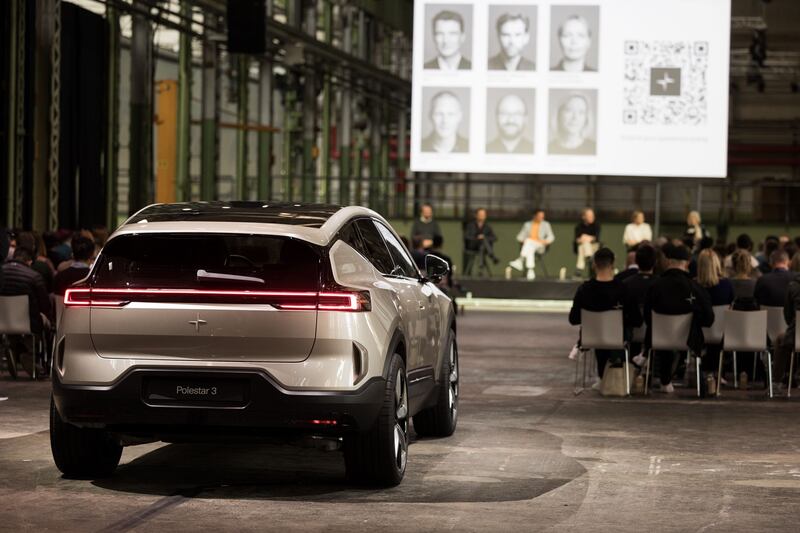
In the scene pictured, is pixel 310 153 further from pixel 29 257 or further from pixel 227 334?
pixel 227 334

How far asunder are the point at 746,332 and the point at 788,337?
0.71 metres

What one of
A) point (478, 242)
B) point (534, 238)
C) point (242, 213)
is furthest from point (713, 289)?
point (534, 238)

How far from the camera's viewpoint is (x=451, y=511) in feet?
25.6

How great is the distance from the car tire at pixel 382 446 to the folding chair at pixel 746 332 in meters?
6.13

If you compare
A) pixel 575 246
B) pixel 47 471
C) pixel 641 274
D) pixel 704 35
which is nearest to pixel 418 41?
pixel 704 35

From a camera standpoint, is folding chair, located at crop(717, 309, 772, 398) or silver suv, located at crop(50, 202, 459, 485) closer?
silver suv, located at crop(50, 202, 459, 485)

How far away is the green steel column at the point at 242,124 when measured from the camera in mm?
34281

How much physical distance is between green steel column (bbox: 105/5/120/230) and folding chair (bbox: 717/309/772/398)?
16090 millimetres

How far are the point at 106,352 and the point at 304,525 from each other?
144cm

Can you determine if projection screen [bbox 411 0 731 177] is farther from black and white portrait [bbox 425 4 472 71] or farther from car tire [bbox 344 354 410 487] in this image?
car tire [bbox 344 354 410 487]

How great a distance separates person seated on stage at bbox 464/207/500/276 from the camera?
105ft

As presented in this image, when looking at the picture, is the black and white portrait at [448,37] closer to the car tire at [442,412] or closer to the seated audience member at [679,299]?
the seated audience member at [679,299]

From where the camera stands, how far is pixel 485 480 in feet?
29.1

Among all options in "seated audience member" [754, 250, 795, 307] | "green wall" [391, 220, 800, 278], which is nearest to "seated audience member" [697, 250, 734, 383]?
"seated audience member" [754, 250, 795, 307]
